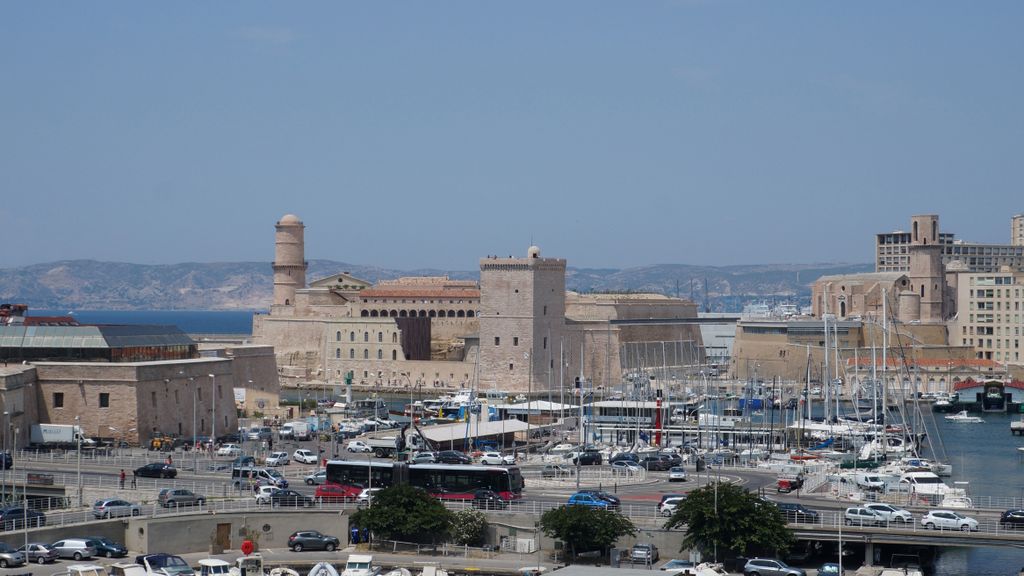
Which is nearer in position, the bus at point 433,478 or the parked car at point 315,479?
the bus at point 433,478

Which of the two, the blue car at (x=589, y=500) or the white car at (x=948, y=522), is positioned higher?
the blue car at (x=589, y=500)

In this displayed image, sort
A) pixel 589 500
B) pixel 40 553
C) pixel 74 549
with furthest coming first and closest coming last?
pixel 589 500, pixel 74 549, pixel 40 553

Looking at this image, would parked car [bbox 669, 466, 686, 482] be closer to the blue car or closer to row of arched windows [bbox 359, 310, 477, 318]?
the blue car

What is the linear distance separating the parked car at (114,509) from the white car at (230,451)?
9.29m

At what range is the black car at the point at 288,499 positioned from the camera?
26.8 meters

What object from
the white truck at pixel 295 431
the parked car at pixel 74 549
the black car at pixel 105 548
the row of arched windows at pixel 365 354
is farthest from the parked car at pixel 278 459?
the row of arched windows at pixel 365 354

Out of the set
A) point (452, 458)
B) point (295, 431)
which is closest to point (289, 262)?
point (295, 431)

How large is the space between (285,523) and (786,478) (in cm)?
1089

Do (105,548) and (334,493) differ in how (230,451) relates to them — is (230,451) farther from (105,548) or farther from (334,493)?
(105,548)

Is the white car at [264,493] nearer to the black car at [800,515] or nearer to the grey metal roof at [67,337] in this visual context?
the black car at [800,515]

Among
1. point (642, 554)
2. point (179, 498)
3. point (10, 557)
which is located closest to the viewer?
point (10, 557)

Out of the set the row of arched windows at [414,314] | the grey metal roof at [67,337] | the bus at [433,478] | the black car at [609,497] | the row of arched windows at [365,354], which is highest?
the row of arched windows at [414,314]

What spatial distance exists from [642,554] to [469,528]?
120 inches

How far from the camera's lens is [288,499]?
26828 mm
